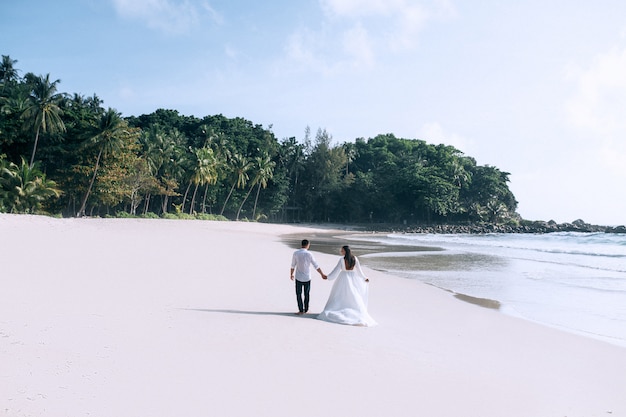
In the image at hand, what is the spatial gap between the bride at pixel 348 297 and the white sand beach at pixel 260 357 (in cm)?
33

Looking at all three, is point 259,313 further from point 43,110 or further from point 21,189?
point 43,110

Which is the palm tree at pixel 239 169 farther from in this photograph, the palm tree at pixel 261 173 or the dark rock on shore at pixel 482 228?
the dark rock on shore at pixel 482 228

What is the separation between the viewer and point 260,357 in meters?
5.60

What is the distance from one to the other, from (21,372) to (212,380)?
1.87 m

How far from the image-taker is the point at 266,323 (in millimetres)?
7430

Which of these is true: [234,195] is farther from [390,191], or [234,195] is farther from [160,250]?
[160,250]

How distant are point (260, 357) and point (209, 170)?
4958 centimetres

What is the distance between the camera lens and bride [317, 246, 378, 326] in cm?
794

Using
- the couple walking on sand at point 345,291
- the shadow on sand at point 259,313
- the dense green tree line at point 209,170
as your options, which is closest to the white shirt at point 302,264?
the couple walking on sand at point 345,291

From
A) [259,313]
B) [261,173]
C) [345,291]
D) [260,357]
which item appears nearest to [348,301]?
[345,291]

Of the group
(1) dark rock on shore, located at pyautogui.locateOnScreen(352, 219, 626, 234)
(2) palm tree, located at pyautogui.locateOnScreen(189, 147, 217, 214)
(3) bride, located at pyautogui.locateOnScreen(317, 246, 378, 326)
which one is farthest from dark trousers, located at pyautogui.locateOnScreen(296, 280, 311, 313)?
(1) dark rock on shore, located at pyautogui.locateOnScreen(352, 219, 626, 234)

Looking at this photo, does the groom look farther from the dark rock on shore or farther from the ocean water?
the dark rock on shore

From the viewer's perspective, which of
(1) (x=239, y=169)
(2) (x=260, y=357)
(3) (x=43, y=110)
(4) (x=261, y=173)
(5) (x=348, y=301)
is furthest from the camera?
(4) (x=261, y=173)

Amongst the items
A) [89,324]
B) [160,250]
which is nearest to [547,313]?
[89,324]
